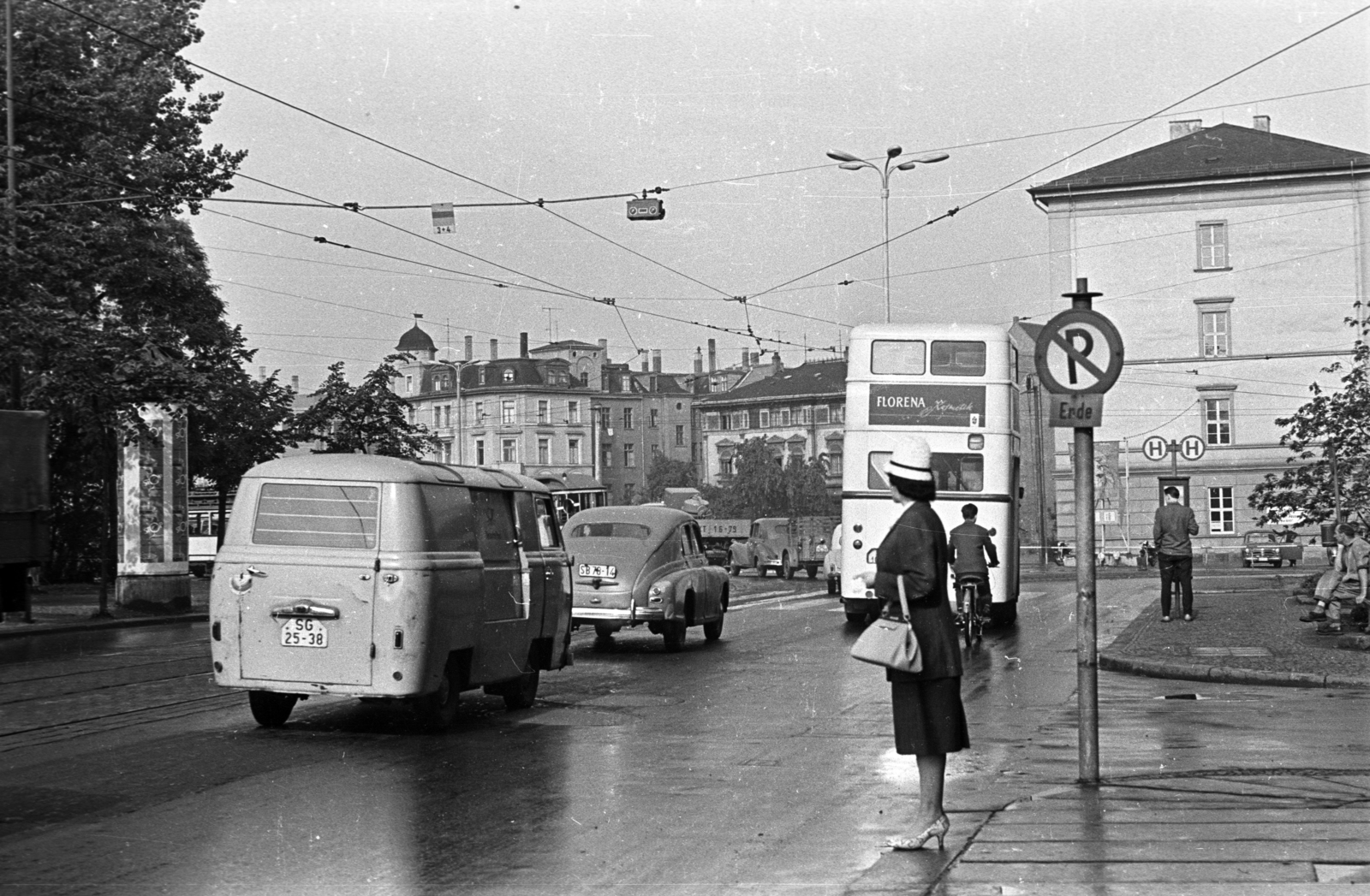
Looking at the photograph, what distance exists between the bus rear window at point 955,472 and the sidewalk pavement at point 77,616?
10851mm

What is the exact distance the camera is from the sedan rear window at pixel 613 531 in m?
21.7

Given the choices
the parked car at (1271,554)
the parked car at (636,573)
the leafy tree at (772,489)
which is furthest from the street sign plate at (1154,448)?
the leafy tree at (772,489)

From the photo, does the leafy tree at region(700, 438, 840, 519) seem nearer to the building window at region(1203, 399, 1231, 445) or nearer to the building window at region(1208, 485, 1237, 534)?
the building window at region(1203, 399, 1231, 445)

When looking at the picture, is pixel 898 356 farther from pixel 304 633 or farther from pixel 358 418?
pixel 358 418

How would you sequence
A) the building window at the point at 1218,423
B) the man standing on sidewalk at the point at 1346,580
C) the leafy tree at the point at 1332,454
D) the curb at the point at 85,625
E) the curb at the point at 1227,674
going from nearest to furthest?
the curb at the point at 1227,674 → the man standing on sidewalk at the point at 1346,580 → the leafy tree at the point at 1332,454 → the curb at the point at 85,625 → the building window at the point at 1218,423

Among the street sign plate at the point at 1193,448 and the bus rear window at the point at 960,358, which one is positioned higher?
the bus rear window at the point at 960,358

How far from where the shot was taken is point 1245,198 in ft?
232

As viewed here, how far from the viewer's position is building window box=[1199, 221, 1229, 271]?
71250 mm

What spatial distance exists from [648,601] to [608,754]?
9837 mm

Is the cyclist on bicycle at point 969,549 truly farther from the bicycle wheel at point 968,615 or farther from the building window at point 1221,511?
the building window at point 1221,511

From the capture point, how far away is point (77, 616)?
106 feet

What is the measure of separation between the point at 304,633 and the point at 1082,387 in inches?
234

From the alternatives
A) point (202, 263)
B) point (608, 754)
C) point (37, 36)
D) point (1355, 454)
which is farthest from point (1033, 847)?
point (202, 263)

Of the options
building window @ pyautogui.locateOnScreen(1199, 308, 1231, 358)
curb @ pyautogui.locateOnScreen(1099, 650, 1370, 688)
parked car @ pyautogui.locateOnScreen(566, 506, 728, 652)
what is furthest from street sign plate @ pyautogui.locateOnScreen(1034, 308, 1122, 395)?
building window @ pyautogui.locateOnScreen(1199, 308, 1231, 358)
